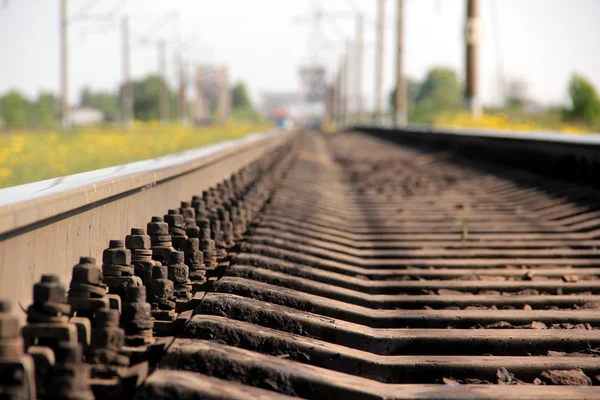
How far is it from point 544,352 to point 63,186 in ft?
5.75

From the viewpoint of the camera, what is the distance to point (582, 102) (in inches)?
1423

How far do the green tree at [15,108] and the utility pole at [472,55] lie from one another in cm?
10349

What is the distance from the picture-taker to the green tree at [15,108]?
124125 mm

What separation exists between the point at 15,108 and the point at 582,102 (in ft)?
356

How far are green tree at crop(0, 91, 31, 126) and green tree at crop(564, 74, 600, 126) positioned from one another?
9842cm

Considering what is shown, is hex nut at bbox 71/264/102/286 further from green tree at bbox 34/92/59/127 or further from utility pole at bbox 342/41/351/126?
green tree at bbox 34/92/59/127

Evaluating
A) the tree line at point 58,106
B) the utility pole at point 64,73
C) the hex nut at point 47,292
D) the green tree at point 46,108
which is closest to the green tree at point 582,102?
the utility pole at point 64,73

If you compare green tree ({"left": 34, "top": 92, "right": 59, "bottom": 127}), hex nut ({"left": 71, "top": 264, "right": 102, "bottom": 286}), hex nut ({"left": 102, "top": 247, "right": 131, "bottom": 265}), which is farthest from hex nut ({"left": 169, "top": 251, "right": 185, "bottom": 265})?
green tree ({"left": 34, "top": 92, "right": 59, "bottom": 127})

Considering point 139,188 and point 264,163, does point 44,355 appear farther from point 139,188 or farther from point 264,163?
point 264,163

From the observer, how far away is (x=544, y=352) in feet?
9.70

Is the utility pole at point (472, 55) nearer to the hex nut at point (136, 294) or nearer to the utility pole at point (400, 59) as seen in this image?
the utility pole at point (400, 59)

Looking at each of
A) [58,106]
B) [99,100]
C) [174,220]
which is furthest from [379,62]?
[99,100]

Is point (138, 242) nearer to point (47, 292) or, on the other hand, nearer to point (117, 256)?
point (117, 256)

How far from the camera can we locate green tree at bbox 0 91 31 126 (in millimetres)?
124125
